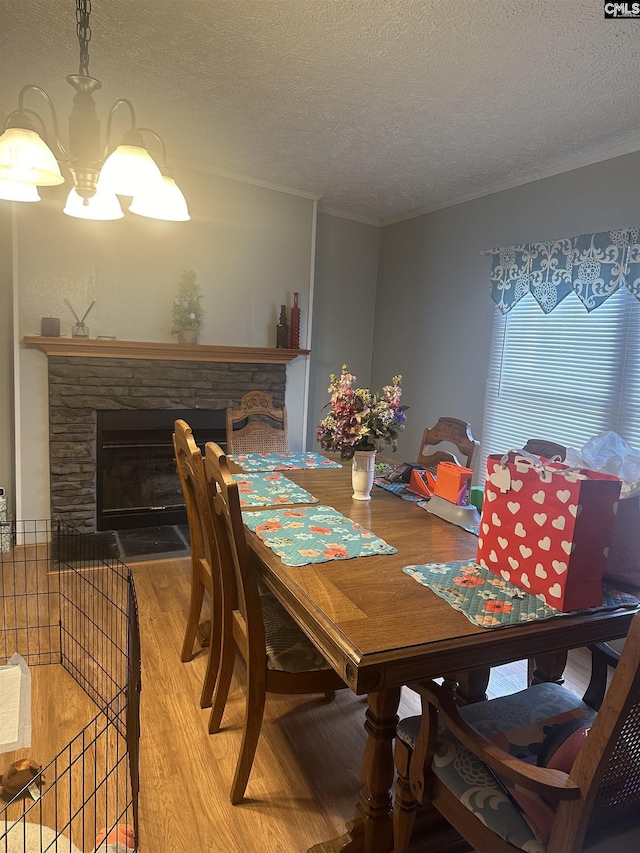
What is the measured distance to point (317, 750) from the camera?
1948 millimetres

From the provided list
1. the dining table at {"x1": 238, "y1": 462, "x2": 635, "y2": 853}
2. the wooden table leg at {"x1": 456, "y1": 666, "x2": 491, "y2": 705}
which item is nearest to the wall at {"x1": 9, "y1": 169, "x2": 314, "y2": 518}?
the dining table at {"x1": 238, "y1": 462, "x2": 635, "y2": 853}

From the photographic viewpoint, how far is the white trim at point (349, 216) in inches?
182

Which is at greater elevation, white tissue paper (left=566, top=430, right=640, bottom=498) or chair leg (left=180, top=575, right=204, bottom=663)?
white tissue paper (left=566, top=430, right=640, bottom=498)

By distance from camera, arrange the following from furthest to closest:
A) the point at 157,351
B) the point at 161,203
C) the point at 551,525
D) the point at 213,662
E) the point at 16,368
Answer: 1. the point at 157,351
2. the point at 16,368
3. the point at 213,662
4. the point at 161,203
5. the point at 551,525

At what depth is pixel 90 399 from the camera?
365cm

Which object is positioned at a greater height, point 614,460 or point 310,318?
point 310,318

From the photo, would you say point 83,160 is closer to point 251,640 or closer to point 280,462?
point 251,640

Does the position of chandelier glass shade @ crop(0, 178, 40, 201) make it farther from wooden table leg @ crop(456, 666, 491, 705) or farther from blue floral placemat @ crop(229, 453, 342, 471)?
wooden table leg @ crop(456, 666, 491, 705)

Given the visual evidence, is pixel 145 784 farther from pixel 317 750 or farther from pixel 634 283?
pixel 634 283

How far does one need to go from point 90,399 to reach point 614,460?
10.3ft

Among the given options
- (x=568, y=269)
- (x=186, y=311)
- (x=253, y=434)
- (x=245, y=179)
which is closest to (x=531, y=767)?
(x=253, y=434)

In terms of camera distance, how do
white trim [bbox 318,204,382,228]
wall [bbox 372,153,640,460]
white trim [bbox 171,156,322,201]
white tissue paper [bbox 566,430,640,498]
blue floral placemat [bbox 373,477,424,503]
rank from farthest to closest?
white trim [bbox 318,204,382,228] < white trim [bbox 171,156,322,201] < wall [bbox 372,153,640,460] < blue floral placemat [bbox 373,477,424,503] < white tissue paper [bbox 566,430,640,498]

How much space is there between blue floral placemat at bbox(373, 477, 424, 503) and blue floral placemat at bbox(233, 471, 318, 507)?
15.1 inches

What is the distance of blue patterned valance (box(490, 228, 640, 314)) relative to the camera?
2.78 metres
